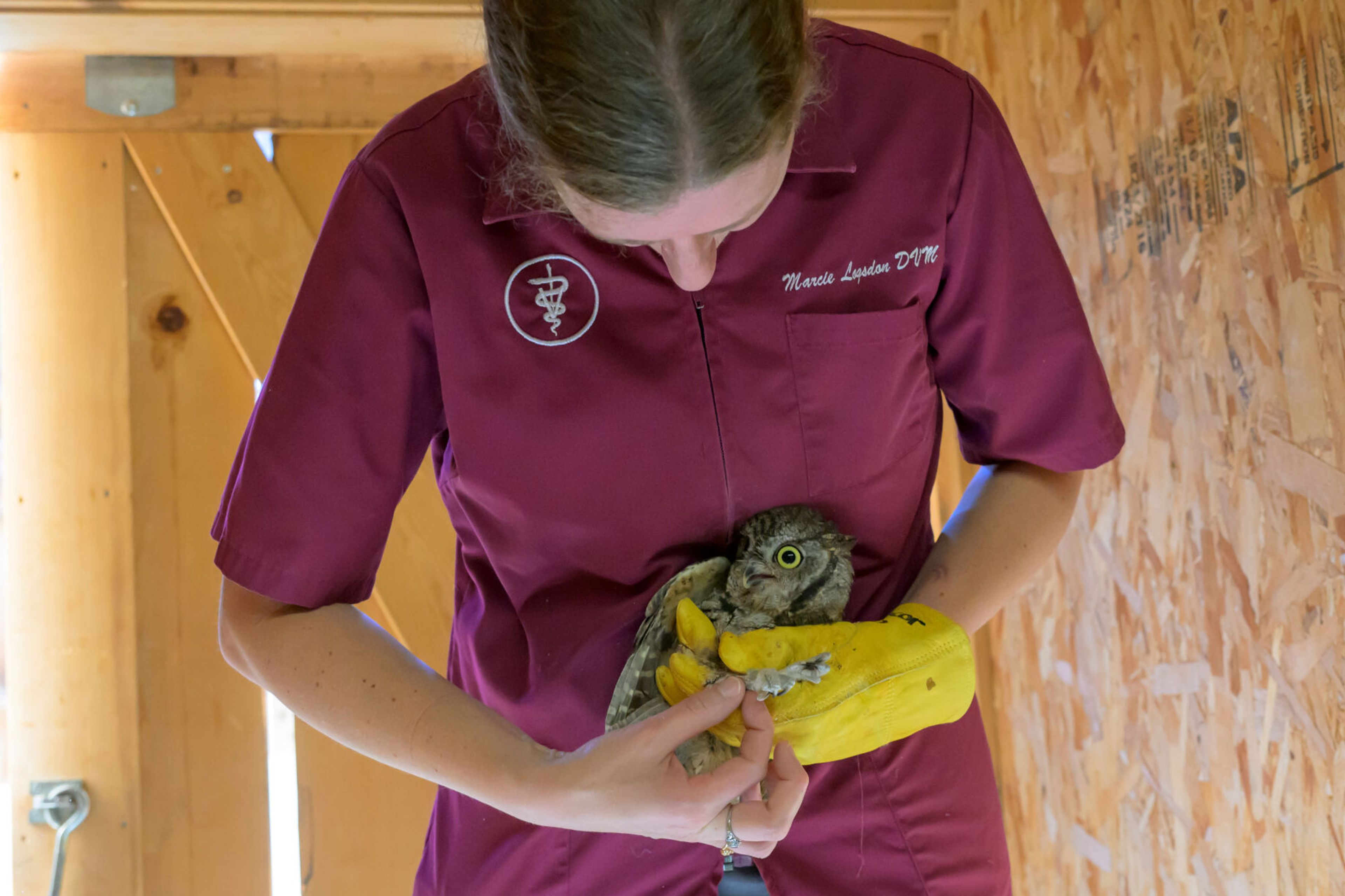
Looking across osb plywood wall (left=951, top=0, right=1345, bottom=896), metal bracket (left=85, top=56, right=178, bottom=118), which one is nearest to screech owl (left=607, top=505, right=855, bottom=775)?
osb plywood wall (left=951, top=0, right=1345, bottom=896)

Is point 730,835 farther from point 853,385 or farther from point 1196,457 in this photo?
point 1196,457

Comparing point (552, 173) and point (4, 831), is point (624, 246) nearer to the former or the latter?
point (552, 173)

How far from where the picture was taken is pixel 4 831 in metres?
1.92

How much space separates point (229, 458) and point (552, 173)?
150cm

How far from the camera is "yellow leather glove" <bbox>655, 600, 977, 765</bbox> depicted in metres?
0.88

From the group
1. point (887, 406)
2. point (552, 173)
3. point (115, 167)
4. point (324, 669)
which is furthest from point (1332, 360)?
point (115, 167)

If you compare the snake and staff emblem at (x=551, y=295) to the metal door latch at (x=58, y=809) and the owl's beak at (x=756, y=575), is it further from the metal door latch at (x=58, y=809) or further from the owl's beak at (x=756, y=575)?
the metal door latch at (x=58, y=809)

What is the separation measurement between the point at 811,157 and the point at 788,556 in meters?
0.34

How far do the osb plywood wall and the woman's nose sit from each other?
69cm

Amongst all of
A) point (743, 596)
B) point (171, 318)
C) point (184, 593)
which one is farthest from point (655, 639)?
point (171, 318)

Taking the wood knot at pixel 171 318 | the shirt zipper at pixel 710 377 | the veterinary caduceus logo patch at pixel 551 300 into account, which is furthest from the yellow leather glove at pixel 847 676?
the wood knot at pixel 171 318

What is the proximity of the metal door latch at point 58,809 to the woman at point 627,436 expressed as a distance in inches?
47.9

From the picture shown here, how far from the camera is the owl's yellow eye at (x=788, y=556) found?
0.91 metres

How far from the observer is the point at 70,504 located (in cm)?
196
